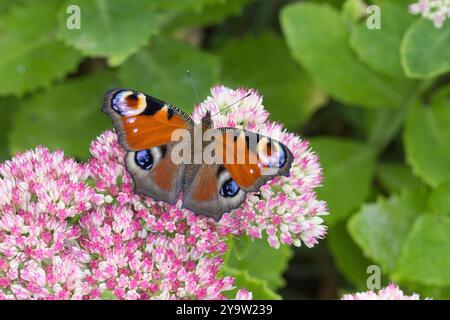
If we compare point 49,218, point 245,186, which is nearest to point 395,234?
point 245,186

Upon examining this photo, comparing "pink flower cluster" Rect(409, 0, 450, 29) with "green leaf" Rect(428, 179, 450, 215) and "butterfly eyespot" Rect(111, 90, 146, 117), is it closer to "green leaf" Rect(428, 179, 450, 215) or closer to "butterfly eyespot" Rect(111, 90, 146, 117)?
"green leaf" Rect(428, 179, 450, 215)

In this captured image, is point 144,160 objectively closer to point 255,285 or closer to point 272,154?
point 272,154

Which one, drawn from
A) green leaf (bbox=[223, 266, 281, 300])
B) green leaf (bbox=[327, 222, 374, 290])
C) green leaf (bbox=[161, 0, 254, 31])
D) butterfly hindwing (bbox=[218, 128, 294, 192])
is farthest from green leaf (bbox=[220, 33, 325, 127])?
butterfly hindwing (bbox=[218, 128, 294, 192])

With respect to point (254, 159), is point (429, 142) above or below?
above

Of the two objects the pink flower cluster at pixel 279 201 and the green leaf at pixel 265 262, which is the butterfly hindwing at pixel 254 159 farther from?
the green leaf at pixel 265 262

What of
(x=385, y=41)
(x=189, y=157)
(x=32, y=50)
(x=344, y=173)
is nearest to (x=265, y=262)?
(x=344, y=173)

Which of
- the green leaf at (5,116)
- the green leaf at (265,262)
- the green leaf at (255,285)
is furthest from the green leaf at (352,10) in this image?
the green leaf at (5,116)
